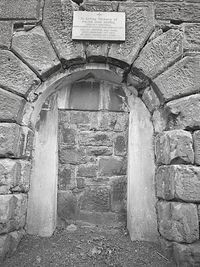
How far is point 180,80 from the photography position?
2270 millimetres

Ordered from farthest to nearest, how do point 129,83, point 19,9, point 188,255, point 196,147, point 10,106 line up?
1. point 129,83
2. point 19,9
3. point 10,106
4. point 196,147
5. point 188,255

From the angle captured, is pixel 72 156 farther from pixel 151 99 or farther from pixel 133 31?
pixel 133 31

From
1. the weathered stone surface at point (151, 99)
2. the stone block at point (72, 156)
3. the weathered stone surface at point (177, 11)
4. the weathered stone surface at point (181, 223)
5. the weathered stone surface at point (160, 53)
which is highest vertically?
the weathered stone surface at point (177, 11)

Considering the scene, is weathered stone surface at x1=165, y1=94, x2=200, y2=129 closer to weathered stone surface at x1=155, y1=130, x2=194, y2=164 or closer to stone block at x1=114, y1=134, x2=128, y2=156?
weathered stone surface at x1=155, y1=130, x2=194, y2=164

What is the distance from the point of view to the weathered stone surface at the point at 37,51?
234 cm

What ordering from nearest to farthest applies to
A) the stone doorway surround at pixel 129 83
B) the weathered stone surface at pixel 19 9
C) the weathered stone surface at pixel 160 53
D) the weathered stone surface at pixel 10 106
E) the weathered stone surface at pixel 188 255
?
the weathered stone surface at pixel 188 255 < the stone doorway surround at pixel 129 83 < the weathered stone surface at pixel 10 106 < the weathered stone surface at pixel 160 53 < the weathered stone surface at pixel 19 9

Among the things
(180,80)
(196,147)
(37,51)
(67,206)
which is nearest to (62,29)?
(37,51)

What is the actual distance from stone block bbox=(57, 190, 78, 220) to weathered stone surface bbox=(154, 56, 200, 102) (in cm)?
150

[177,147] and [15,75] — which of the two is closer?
[177,147]

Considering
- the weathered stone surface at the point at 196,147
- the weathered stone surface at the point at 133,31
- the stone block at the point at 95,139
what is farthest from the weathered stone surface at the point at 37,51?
the weathered stone surface at the point at 196,147

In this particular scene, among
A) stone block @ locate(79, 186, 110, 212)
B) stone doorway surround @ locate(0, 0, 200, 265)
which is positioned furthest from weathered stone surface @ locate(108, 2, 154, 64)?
stone block @ locate(79, 186, 110, 212)

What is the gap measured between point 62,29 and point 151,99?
4.09 ft

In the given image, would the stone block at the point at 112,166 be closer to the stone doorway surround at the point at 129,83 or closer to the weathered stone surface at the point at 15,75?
the stone doorway surround at the point at 129,83

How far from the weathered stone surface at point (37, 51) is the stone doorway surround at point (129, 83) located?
11mm
